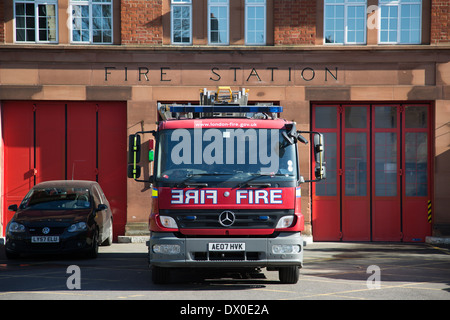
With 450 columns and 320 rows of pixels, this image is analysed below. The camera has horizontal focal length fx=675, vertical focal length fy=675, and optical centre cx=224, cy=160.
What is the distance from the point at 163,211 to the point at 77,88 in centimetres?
926

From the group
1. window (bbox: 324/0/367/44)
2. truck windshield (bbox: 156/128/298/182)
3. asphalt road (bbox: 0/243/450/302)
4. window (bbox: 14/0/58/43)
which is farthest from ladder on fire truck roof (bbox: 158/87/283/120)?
window (bbox: 14/0/58/43)

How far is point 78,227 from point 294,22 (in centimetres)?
841

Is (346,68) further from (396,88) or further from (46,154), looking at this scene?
(46,154)

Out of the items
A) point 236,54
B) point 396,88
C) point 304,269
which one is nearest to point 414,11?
point 396,88

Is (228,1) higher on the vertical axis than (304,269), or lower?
higher

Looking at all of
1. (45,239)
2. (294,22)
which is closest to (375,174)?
(294,22)

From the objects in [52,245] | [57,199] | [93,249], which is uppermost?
[57,199]

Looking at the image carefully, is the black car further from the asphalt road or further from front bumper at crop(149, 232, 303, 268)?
front bumper at crop(149, 232, 303, 268)

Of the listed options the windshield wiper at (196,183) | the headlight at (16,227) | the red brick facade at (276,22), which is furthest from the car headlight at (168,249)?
the red brick facade at (276,22)

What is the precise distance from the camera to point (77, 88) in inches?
717

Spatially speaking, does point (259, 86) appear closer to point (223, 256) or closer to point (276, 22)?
point (276, 22)

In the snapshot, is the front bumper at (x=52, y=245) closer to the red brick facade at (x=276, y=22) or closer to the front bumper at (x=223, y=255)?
the front bumper at (x=223, y=255)

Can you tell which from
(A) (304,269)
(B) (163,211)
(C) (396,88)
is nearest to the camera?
(B) (163,211)

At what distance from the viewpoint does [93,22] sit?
60.8 feet
